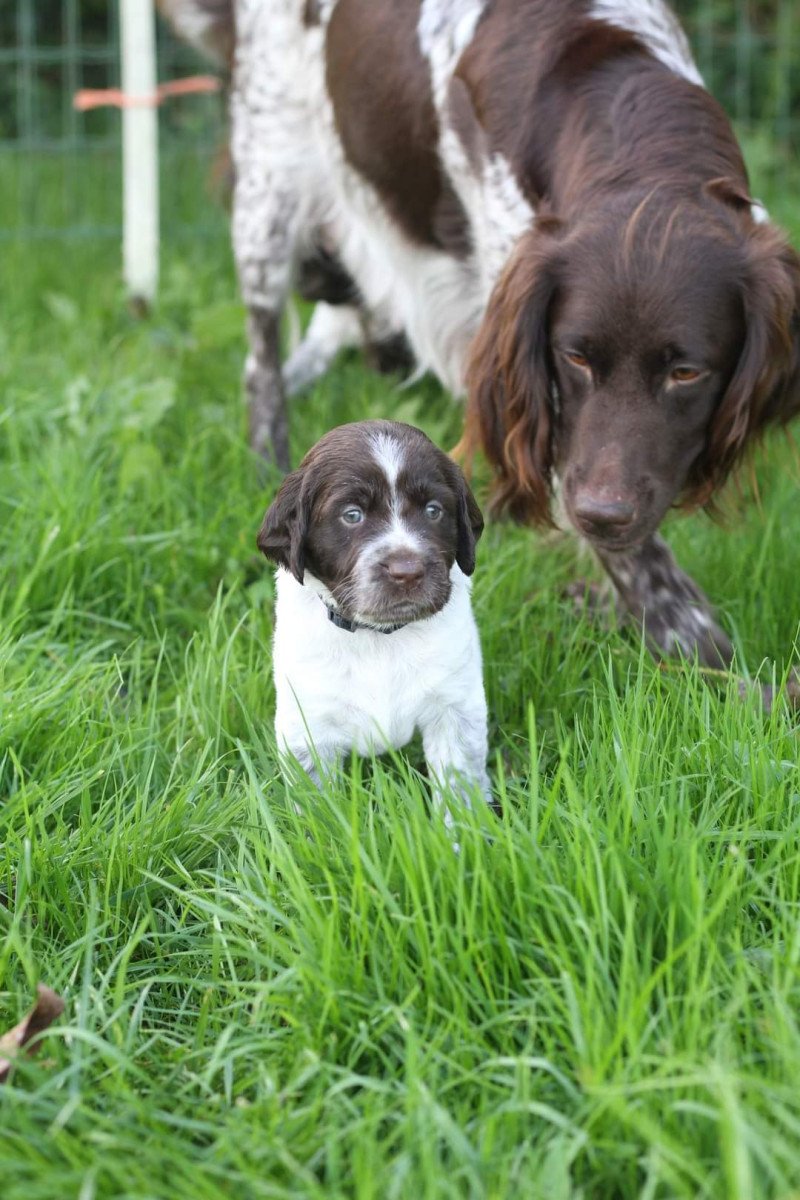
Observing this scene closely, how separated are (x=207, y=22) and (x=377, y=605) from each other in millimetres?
3436

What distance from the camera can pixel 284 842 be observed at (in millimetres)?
2203

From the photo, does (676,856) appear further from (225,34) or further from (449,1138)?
(225,34)

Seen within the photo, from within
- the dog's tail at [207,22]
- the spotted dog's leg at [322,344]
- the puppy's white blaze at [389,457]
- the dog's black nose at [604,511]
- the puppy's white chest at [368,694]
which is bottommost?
the spotted dog's leg at [322,344]

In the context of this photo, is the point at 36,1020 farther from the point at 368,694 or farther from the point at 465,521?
the point at 465,521

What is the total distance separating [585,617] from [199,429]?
1.61m

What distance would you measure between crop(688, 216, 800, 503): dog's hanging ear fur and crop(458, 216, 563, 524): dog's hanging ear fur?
14.5 inches

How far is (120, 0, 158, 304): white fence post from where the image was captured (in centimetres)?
552

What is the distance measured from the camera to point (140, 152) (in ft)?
18.6

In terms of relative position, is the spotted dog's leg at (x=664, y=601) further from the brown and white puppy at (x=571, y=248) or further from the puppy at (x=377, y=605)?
the puppy at (x=377, y=605)

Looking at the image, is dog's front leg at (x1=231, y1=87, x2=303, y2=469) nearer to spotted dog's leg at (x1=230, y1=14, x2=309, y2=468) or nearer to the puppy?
spotted dog's leg at (x1=230, y1=14, x2=309, y2=468)

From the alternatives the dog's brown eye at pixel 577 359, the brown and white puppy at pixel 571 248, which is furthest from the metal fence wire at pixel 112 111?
the dog's brown eye at pixel 577 359

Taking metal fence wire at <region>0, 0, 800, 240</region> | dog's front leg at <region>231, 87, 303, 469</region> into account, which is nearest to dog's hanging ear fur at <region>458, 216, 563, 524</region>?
dog's front leg at <region>231, 87, 303, 469</region>

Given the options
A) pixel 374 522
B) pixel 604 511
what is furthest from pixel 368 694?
pixel 604 511

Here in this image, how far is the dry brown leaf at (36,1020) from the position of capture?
194cm
